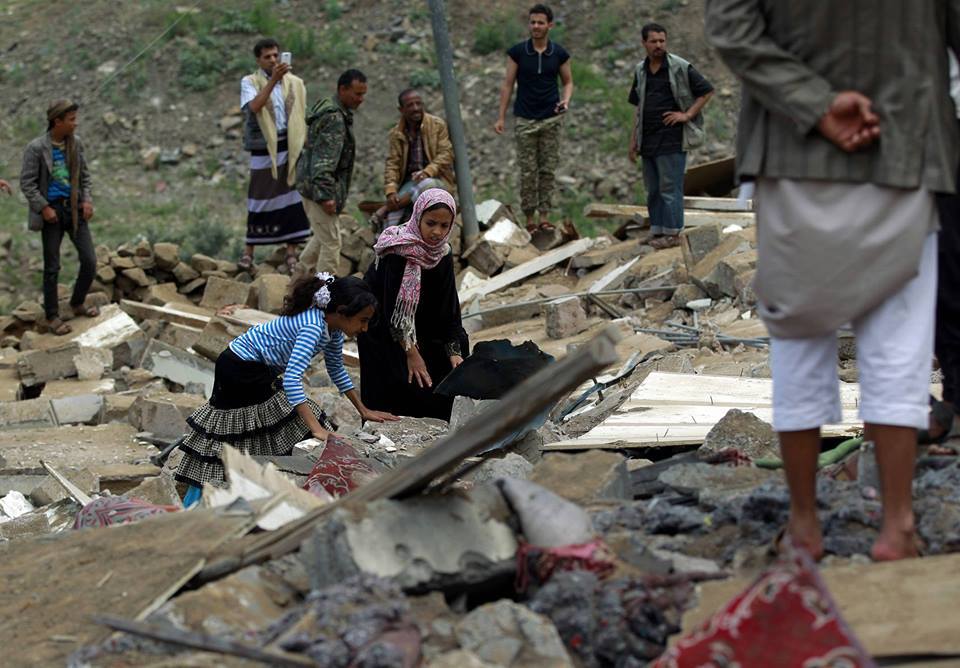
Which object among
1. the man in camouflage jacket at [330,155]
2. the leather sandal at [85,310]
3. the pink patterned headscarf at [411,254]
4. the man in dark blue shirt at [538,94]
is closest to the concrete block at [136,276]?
the leather sandal at [85,310]

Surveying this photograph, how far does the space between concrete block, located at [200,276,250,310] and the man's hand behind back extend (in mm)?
10579

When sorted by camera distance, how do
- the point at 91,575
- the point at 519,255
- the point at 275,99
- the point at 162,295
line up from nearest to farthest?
the point at 91,575 < the point at 275,99 < the point at 519,255 < the point at 162,295

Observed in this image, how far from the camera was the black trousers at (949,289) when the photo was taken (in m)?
4.04

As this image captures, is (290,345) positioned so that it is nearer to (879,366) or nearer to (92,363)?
(879,366)

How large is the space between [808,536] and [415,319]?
14.9 feet

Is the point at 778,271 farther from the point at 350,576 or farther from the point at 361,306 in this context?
the point at 361,306

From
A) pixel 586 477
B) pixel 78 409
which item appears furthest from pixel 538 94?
pixel 586 477

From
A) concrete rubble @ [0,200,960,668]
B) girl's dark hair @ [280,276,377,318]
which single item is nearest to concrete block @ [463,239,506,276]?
concrete rubble @ [0,200,960,668]

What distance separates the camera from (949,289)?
4.06 meters

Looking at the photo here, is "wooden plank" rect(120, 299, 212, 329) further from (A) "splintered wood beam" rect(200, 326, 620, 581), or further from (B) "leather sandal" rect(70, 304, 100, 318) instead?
(A) "splintered wood beam" rect(200, 326, 620, 581)

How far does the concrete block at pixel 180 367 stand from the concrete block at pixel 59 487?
148 inches

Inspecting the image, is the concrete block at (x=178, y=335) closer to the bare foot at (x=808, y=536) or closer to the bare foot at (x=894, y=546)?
the bare foot at (x=808, y=536)

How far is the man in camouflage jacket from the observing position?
38.0 feet

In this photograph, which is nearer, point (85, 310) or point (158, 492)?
point (158, 492)
